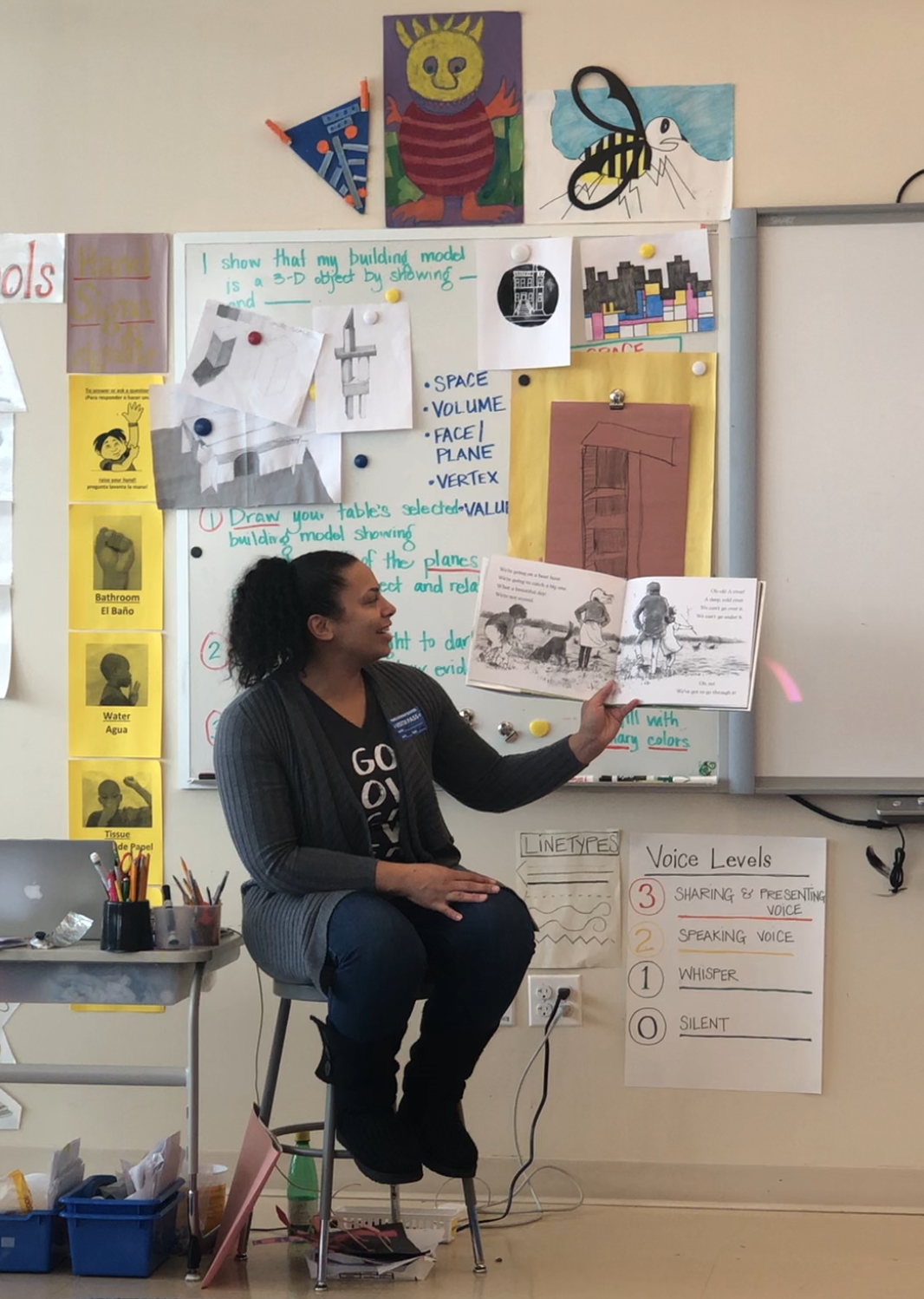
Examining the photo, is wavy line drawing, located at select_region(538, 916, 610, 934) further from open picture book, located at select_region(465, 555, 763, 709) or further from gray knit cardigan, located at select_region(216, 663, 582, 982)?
open picture book, located at select_region(465, 555, 763, 709)

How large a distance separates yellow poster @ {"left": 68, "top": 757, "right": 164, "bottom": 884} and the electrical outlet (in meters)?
0.77

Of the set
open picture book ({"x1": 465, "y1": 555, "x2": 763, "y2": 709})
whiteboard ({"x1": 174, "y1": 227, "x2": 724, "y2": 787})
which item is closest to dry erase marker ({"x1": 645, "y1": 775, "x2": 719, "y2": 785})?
whiteboard ({"x1": 174, "y1": 227, "x2": 724, "y2": 787})

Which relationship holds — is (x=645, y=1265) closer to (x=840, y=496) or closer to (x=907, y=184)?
(x=840, y=496)

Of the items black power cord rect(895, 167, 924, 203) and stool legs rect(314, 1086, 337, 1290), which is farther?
black power cord rect(895, 167, 924, 203)

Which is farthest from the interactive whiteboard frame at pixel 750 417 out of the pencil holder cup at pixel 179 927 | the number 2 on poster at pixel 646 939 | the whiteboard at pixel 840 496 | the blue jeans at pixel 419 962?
the pencil holder cup at pixel 179 927

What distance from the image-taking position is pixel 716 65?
2553 mm

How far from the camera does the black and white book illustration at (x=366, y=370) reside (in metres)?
2.59

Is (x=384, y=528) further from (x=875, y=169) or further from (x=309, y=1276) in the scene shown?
(x=309, y=1276)

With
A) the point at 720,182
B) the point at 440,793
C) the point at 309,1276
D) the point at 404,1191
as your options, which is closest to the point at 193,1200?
the point at 309,1276

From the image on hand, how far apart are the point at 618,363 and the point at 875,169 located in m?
0.60

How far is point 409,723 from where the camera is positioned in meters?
2.26

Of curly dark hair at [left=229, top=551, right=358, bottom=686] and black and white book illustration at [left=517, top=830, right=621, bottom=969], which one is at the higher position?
curly dark hair at [left=229, top=551, right=358, bottom=686]

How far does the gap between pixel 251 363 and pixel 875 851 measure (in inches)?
59.7

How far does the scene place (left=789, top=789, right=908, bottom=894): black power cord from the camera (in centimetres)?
249
